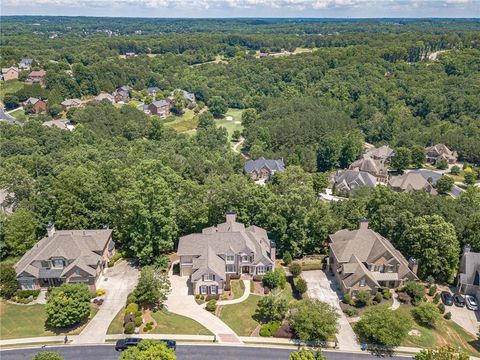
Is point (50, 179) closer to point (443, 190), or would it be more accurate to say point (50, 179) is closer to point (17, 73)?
point (443, 190)

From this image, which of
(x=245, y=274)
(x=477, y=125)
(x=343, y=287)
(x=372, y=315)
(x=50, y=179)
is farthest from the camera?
(x=477, y=125)

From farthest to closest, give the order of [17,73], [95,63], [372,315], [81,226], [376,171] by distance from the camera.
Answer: [95,63] → [17,73] → [376,171] → [81,226] → [372,315]

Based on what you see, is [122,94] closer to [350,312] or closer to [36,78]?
[36,78]

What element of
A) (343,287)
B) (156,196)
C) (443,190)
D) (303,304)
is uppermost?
(156,196)

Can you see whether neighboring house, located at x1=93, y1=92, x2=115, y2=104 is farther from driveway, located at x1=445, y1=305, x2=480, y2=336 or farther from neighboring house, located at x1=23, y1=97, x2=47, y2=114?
driveway, located at x1=445, y1=305, x2=480, y2=336

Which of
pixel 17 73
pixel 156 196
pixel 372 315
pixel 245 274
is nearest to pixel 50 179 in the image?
pixel 156 196

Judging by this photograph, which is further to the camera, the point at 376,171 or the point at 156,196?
the point at 376,171
